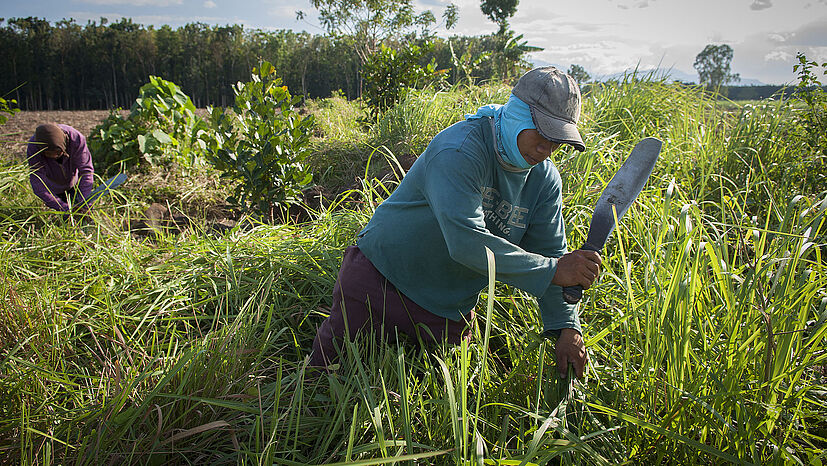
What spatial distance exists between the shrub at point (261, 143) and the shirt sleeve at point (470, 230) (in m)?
2.45

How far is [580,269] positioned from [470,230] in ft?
1.08

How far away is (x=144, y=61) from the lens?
36.3m

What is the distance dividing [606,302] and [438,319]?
27.5 inches

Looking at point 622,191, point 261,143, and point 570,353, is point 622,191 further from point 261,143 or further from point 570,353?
point 261,143

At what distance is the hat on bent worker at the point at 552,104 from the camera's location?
127cm

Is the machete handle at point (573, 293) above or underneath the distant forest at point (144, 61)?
underneath

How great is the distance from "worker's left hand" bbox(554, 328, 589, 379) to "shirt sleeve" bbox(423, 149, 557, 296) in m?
0.25

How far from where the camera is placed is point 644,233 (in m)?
2.03

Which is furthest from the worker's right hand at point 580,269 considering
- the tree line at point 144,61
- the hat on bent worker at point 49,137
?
the tree line at point 144,61

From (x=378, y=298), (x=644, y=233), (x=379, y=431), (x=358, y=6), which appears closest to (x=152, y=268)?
(x=378, y=298)

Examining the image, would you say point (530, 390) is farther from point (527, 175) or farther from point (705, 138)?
point (705, 138)

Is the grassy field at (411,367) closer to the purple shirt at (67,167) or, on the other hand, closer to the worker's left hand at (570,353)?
the worker's left hand at (570,353)

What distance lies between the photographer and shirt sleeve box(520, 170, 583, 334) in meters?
1.47

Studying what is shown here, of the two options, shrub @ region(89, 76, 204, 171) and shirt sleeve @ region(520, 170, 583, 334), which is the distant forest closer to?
shrub @ region(89, 76, 204, 171)
